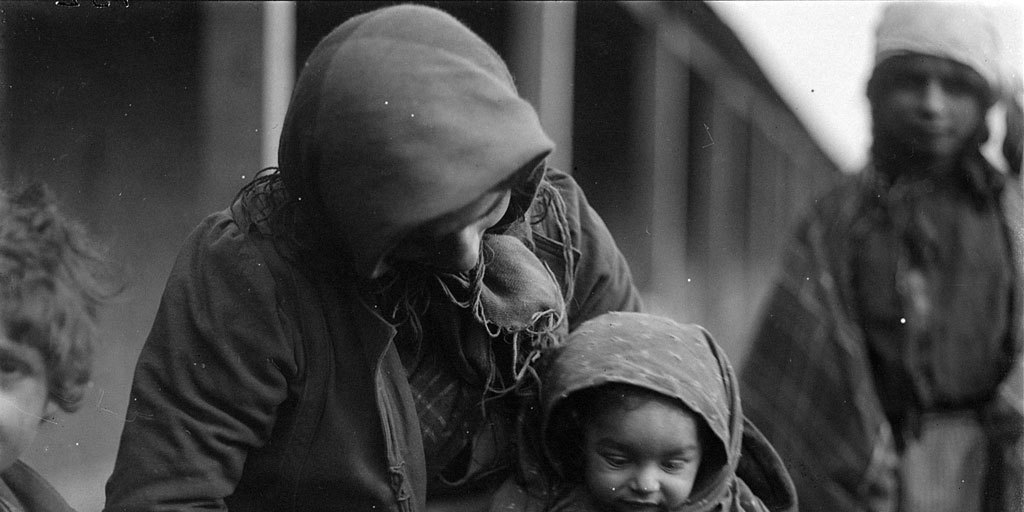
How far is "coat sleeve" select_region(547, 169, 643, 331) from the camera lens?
191cm

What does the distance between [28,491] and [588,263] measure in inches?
35.7

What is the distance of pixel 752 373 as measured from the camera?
375 cm

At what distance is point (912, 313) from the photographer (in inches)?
144

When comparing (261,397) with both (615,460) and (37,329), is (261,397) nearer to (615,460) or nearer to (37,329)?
(615,460)

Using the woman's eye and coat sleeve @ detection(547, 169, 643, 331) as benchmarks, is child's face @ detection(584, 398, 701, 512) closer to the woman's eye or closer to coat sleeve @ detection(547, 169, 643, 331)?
coat sleeve @ detection(547, 169, 643, 331)

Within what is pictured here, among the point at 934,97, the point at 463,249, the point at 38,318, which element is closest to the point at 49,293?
the point at 38,318

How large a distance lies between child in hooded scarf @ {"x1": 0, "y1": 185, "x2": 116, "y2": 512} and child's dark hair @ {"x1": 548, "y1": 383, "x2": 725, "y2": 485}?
2.51ft

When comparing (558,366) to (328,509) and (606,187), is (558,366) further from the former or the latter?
(606,187)

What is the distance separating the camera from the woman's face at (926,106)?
3.60 m

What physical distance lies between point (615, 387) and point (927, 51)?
7.42ft

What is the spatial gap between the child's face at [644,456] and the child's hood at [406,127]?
40 centimetres

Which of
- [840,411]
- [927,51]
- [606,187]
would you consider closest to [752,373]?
[840,411]

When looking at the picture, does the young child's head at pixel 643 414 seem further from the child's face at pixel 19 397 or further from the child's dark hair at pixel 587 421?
the child's face at pixel 19 397

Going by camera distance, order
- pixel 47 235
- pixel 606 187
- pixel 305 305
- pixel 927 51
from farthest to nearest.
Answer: pixel 606 187, pixel 927 51, pixel 47 235, pixel 305 305
